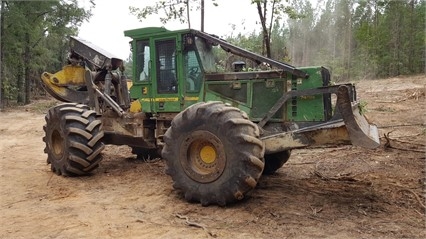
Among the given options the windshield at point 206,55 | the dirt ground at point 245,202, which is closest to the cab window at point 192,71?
the windshield at point 206,55

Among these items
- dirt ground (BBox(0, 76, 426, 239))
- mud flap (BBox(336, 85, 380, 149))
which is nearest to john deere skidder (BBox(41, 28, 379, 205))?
mud flap (BBox(336, 85, 380, 149))

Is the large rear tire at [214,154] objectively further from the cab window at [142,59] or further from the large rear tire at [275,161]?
the cab window at [142,59]

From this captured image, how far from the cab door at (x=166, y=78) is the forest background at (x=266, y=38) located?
1.90 metres

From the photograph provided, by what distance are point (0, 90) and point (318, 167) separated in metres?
24.4

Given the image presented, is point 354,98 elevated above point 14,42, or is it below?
below

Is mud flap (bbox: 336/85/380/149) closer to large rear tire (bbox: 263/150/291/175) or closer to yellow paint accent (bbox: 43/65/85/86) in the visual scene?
large rear tire (bbox: 263/150/291/175)

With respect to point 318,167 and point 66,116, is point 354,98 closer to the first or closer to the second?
point 318,167

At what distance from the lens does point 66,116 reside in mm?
7008

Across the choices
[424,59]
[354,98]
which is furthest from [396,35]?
[354,98]

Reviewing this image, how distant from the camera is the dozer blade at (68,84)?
Answer: 845 centimetres

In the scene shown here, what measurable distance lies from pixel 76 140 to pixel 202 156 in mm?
2595

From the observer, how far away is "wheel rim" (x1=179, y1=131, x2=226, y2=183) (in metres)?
5.13

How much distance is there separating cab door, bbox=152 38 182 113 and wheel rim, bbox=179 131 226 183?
1454 mm

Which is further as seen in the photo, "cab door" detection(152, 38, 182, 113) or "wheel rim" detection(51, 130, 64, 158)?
"wheel rim" detection(51, 130, 64, 158)
